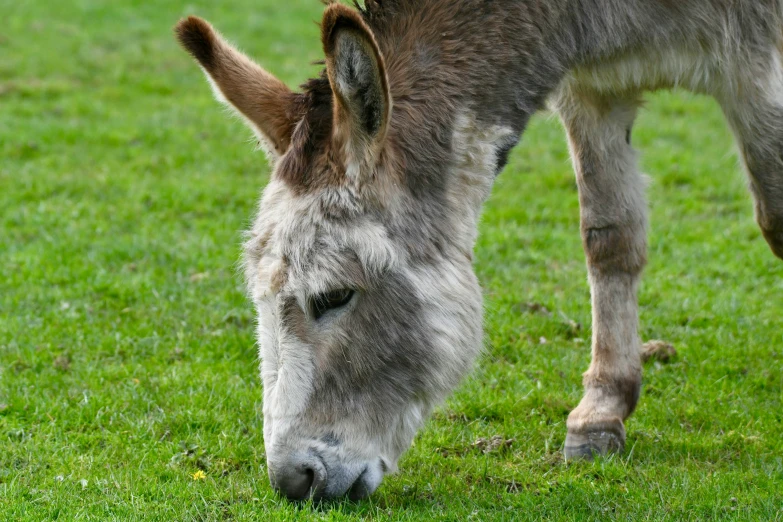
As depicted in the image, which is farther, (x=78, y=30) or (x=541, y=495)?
(x=78, y=30)

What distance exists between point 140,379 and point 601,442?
237 centimetres

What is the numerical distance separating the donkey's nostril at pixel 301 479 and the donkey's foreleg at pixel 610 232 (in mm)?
1633

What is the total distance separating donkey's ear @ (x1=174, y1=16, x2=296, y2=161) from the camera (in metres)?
3.86

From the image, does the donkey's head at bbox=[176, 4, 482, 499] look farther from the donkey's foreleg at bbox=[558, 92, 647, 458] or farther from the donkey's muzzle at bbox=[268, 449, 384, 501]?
the donkey's foreleg at bbox=[558, 92, 647, 458]

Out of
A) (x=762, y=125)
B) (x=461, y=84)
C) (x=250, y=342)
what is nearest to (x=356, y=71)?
(x=461, y=84)

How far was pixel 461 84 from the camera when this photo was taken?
12.3ft

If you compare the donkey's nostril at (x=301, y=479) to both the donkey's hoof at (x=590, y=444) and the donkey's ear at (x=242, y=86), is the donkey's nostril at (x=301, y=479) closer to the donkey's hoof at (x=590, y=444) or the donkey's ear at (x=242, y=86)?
the donkey's ear at (x=242, y=86)

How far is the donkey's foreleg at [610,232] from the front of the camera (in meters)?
4.82

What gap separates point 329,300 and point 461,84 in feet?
3.06

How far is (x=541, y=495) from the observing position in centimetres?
406

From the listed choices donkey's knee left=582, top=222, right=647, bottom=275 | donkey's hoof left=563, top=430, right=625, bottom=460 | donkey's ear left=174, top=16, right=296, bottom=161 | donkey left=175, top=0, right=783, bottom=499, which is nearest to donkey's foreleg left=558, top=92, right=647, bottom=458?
donkey's knee left=582, top=222, right=647, bottom=275

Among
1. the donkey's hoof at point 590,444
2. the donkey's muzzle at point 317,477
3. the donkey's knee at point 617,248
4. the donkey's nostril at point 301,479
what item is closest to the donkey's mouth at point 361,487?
the donkey's muzzle at point 317,477

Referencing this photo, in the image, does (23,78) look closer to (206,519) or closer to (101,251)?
(101,251)

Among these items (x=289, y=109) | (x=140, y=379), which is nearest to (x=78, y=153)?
(x=140, y=379)
